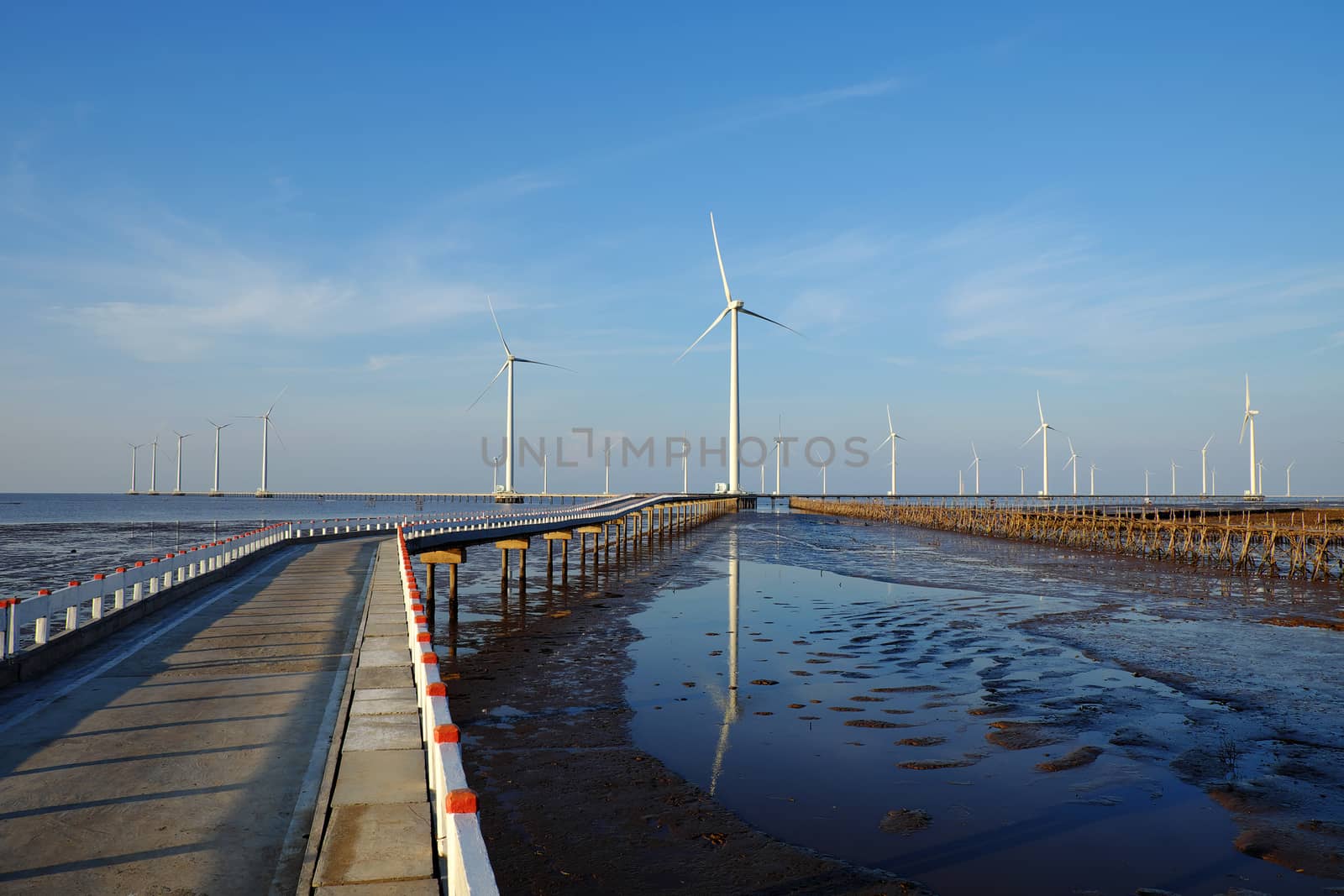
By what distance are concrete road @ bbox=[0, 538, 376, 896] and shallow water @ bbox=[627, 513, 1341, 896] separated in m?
6.02

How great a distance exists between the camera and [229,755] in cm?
995

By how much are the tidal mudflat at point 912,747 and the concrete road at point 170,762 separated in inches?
117

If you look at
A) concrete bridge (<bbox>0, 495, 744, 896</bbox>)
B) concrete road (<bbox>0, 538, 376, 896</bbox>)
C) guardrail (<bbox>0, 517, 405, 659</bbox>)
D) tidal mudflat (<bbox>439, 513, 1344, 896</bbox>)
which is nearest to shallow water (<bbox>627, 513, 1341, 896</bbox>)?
tidal mudflat (<bbox>439, 513, 1344, 896</bbox>)

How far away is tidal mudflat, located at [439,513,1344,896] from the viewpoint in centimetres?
1052

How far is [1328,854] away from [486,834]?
10479 millimetres

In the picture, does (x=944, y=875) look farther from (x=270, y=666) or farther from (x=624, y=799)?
(x=270, y=666)

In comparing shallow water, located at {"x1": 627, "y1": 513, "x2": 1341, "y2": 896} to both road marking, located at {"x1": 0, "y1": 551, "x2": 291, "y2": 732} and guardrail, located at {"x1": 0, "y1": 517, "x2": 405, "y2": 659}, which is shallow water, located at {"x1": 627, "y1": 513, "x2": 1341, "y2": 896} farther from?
guardrail, located at {"x1": 0, "y1": 517, "x2": 405, "y2": 659}

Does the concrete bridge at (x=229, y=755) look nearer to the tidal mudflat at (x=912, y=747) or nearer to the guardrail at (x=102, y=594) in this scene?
the guardrail at (x=102, y=594)

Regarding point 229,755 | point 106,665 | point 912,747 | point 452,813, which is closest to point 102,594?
point 106,665

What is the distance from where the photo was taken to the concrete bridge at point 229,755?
22.5 feet

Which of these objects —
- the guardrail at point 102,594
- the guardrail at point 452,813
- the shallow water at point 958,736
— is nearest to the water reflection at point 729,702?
the shallow water at point 958,736

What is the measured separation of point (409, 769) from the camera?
29.0ft

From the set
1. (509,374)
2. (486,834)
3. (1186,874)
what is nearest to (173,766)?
(486,834)

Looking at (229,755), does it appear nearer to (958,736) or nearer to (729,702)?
(729,702)
